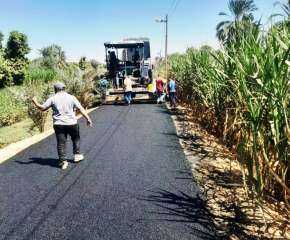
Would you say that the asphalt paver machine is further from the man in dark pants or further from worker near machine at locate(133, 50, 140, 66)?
the man in dark pants

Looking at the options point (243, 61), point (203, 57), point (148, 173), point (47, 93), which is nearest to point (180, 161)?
point (148, 173)

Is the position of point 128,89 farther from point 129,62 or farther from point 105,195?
point 105,195

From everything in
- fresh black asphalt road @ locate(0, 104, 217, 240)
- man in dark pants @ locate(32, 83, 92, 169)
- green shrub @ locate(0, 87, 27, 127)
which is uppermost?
man in dark pants @ locate(32, 83, 92, 169)

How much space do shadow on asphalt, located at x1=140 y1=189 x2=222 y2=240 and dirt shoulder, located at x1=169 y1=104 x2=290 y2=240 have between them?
0.12 metres

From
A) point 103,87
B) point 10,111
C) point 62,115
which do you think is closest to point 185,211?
point 62,115

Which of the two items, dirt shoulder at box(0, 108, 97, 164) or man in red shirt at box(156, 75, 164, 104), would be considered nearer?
dirt shoulder at box(0, 108, 97, 164)

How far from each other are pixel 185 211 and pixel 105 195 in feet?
4.86

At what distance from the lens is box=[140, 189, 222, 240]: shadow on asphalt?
529 cm

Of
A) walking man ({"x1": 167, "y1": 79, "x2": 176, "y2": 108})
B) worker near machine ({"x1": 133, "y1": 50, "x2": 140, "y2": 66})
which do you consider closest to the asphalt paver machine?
worker near machine ({"x1": 133, "y1": 50, "x2": 140, "y2": 66})

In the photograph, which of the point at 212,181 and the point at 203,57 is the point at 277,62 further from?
the point at 203,57

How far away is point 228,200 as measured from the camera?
21.2ft

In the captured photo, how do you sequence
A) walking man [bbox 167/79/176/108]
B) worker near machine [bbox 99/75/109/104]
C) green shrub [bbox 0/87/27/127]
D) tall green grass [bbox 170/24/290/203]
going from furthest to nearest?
worker near machine [bbox 99/75/109/104] < green shrub [bbox 0/87/27/127] < walking man [bbox 167/79/176/108] < tall green grass [bbox 170/24/290/203]

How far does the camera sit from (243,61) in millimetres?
7191

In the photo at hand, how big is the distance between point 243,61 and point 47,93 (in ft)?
35.6
